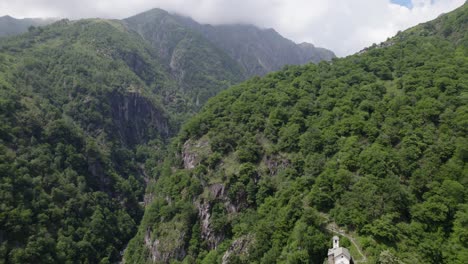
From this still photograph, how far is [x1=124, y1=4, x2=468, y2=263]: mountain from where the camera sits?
7025 centimetres

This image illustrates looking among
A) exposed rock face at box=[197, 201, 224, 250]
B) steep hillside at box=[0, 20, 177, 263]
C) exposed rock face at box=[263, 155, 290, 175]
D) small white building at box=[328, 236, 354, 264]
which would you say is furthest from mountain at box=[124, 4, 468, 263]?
steep hillside at box=[0, 20, 177, 263]

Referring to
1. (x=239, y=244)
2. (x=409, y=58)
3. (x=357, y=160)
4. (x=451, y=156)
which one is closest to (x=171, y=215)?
(x=239, y=244)

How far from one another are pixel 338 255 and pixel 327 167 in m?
29.9

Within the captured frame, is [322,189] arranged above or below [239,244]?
above

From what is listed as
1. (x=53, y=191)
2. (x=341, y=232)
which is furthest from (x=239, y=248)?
(x=53, y=191)

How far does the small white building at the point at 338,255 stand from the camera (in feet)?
196

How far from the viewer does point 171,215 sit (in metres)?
113

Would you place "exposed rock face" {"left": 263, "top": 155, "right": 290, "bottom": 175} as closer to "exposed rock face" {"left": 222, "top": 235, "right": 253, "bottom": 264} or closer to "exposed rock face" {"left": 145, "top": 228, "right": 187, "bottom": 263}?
"exposed rock face" {"left": 222, "top": 235, "right": 253, "bottom": 264}

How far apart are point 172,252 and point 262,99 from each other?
62148 mm

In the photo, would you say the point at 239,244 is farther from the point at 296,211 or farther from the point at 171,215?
the point at 171,215

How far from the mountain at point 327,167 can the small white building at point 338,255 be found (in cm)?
317

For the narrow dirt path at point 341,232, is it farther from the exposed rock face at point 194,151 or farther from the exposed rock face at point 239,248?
the exposed rock face at point 194,151

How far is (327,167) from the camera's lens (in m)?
87.3

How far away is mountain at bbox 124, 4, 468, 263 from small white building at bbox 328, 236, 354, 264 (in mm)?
3171
